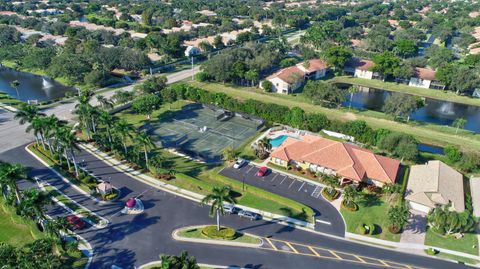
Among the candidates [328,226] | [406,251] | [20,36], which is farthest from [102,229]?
[20,36]

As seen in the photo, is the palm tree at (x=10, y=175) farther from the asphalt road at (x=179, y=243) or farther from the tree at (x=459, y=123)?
the tree at (x=459, y=123)

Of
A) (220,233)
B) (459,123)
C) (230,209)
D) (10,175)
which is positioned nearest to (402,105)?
(459,123)

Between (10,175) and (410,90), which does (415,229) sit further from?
(410,90)

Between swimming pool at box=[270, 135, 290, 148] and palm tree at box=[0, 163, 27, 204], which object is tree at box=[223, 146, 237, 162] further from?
palm tree at box=[0, 163, 27, 204]

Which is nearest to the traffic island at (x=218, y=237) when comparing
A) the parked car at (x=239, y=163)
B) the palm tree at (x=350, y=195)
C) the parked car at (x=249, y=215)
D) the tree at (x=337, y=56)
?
the parked car at (x=249, y=215)

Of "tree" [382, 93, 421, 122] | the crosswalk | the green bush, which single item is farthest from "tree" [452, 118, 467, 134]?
the green bush

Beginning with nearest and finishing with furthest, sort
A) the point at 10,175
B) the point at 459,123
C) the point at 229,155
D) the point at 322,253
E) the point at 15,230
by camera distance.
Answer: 1. the point at 10,175
2. the point at 322,253
3. the point at 15,230
4. the point at 229,155
5. the point at 459,123
